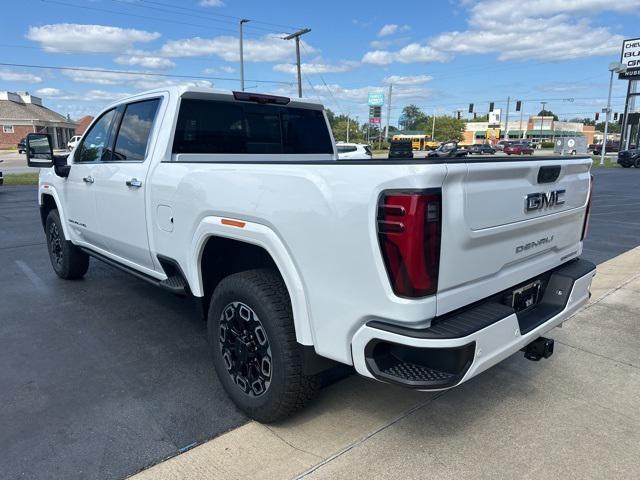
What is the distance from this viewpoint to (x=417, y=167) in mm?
1952

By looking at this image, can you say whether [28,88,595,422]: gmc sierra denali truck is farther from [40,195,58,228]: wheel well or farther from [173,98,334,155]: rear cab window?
[40,195,58,228]: wheel well

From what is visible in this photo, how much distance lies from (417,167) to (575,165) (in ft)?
4.93

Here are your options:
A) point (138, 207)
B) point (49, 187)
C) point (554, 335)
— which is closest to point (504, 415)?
point (554, 335)

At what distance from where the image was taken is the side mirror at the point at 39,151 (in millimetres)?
4984

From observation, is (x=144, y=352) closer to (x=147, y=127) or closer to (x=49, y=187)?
(x=147, y=127)

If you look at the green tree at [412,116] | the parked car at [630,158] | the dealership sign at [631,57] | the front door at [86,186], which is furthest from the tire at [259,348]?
the green tree at [412,116]

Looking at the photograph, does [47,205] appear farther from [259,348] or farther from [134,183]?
[259,348]

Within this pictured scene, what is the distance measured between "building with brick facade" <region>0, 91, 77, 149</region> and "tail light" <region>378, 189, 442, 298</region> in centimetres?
6912

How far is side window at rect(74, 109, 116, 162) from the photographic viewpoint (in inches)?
176

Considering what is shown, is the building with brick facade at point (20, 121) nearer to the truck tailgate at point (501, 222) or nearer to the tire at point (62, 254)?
the tire at point (62, 254)

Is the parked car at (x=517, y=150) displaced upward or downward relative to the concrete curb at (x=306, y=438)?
downward

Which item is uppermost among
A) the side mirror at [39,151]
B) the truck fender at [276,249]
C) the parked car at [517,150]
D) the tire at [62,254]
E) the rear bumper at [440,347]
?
the side mirror at [39,151]

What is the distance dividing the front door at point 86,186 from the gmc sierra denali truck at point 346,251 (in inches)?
25.6

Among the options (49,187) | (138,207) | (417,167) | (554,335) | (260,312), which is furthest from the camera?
(49,187)
